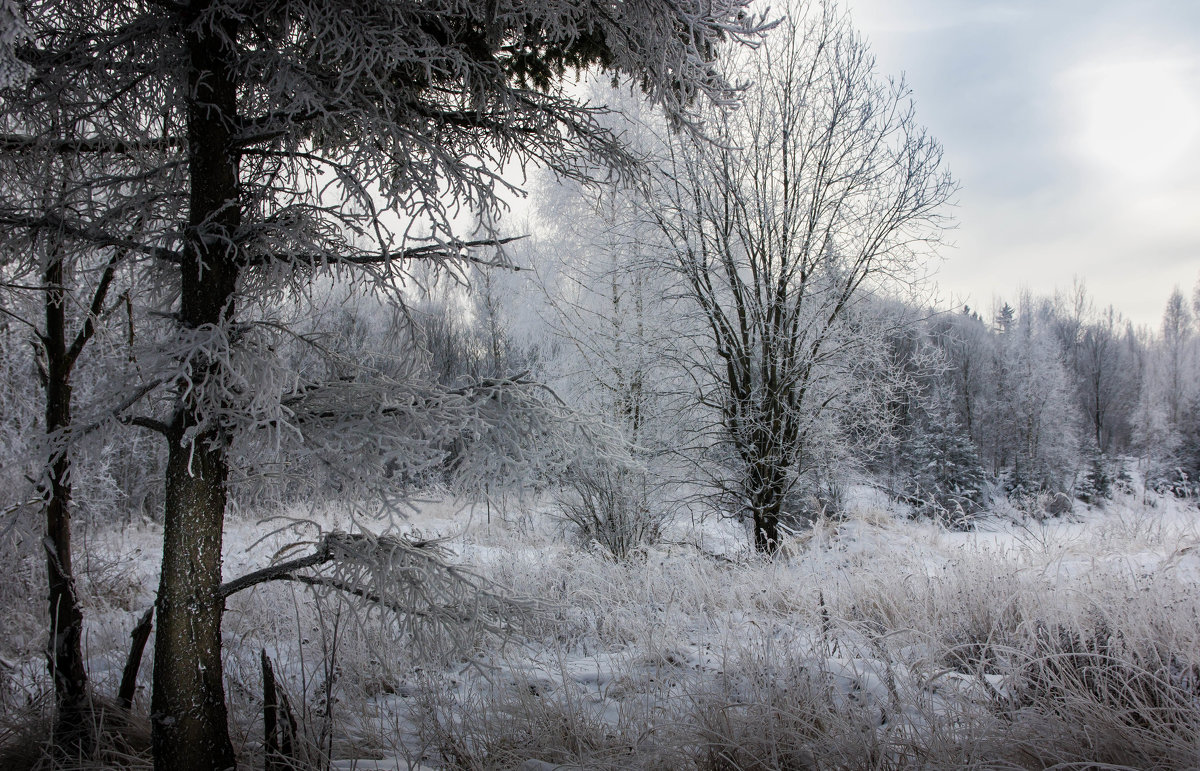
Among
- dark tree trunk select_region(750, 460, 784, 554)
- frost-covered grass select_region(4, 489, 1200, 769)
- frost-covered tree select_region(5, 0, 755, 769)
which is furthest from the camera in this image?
dark tree trunk select_region(750, 460, 784, 554)

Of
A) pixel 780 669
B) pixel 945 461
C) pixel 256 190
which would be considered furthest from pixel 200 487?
pixel 945 461

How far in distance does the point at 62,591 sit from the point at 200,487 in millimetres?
1531

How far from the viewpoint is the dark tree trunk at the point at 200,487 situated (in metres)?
2.12

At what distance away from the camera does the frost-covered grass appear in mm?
2307

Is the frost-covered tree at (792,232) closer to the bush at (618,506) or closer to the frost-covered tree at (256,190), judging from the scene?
the bush at (618,506)

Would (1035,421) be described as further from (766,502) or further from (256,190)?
(256,190)

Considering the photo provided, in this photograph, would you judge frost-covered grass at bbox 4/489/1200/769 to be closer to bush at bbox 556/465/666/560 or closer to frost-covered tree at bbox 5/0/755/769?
frost-covered tree at bbox 5/0/755/769

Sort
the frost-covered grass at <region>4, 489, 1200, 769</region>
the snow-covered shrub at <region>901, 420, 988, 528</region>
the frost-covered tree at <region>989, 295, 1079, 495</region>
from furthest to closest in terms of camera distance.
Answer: the frost-covered tree at <region>989, 295, 1079, 495</region> < the snow-covered shrub at <region>901, 420, 988, 528</region> < the frost-covered grass at <region>4, 489, 1200, 769</region>

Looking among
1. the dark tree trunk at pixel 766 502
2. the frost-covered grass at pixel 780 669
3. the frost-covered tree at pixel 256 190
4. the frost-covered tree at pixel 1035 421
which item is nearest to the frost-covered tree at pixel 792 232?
the dark tree trunk at pixel 766 502

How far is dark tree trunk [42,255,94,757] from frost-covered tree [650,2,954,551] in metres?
4.95

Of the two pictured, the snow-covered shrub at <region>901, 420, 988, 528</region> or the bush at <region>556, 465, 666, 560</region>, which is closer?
the bush at <region>556, 465, 666, 560</region>

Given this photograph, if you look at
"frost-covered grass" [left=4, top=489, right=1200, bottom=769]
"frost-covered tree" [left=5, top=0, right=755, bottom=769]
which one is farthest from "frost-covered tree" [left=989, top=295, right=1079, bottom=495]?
"frost-covered tree" [left=5, top=0, right=755, bottom=769]

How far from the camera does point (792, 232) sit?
6504 mm

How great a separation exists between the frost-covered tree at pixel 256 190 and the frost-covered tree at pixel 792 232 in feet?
13.1
